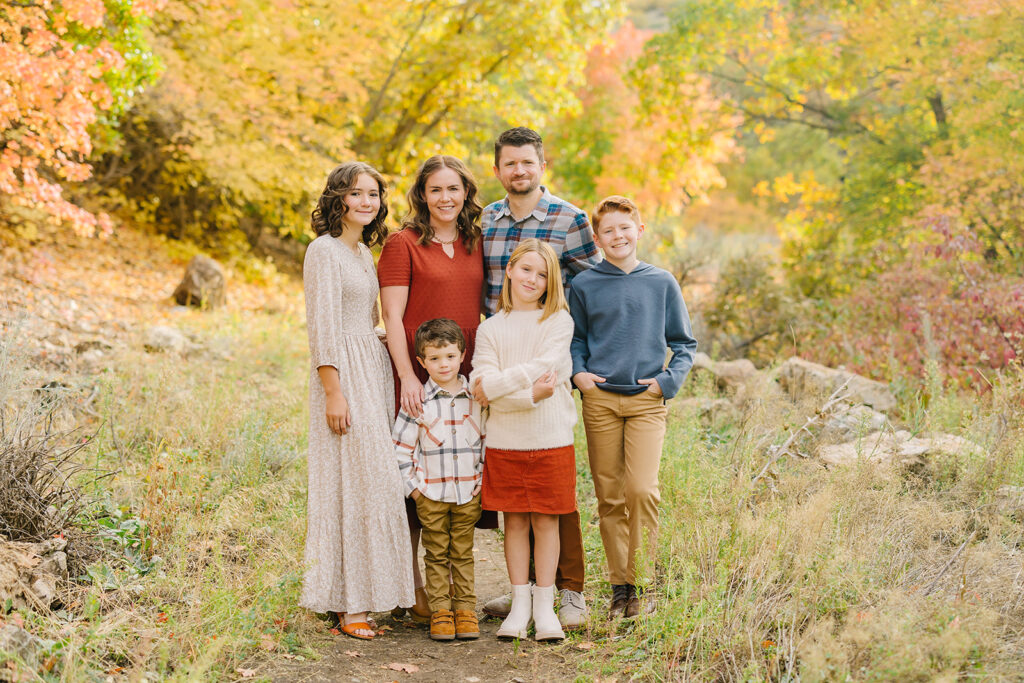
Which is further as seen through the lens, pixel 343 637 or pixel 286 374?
pixel 286 374

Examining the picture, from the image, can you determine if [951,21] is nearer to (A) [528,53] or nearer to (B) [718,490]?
(A) [528,53]

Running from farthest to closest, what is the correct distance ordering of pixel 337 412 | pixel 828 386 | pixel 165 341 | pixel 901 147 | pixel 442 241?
pixel 901 147 < pixel 165 341 < pixel 828 386 < pixel 442 241 < pixel 337 412

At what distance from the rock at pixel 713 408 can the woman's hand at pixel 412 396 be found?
114 inches

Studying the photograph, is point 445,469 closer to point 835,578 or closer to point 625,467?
point 625,467

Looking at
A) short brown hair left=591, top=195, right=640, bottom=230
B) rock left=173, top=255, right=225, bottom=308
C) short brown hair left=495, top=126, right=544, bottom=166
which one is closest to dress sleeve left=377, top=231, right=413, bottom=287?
short brown hair left=495, top=126, right=544, bottom=166

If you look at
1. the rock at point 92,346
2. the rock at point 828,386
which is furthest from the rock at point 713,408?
the rock at point 92,346

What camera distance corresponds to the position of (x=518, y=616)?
3.64m

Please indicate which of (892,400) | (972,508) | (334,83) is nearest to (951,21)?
(892,400)

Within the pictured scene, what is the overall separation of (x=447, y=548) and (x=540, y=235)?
148 cm

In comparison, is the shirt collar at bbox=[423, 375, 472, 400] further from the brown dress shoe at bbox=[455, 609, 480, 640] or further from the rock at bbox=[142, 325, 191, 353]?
the rock at bbox=[142, 325, 191, 353]

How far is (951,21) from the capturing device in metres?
8.79

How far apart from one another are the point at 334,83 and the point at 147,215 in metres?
3.92

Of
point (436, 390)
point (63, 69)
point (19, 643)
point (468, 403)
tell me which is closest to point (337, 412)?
point (436, 390)

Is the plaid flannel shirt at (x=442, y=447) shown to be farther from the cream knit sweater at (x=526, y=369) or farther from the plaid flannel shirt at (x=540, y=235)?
the plaid flannel shirt at (x=540, y=235)
